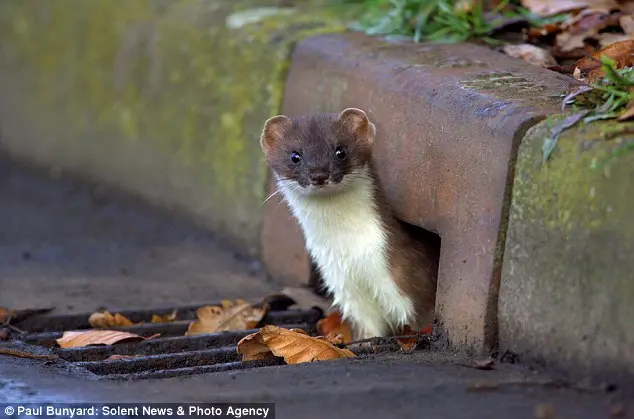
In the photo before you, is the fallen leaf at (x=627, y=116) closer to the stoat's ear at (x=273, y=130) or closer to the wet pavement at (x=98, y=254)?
the stoat's ear at (x=273, y=130)

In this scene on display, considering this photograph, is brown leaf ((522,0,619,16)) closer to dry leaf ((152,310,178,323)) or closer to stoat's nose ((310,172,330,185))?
stoat's nose ((310,172,330,185))

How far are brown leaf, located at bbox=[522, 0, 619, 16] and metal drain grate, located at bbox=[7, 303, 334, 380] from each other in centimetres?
185

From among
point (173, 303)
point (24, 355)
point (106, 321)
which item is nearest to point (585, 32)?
point (173, 303)

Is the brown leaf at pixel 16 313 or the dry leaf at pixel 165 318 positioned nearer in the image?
the brown leaf at pixel 16 313

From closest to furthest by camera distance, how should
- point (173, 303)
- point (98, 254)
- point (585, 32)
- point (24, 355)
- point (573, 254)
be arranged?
point (573, 254)
point (24, 355)
point (585, 32)
point (173, 303)
point (98, 254)

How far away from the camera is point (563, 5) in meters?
5.57

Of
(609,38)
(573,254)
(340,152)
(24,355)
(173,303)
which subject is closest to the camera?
(573,254)

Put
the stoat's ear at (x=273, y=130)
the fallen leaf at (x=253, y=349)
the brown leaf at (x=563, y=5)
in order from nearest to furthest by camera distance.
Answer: the fallen leaf at (x=253, y=349) → the stoat's ear at (x=273, y=130) → the brown leaf at (x=563, y=5)

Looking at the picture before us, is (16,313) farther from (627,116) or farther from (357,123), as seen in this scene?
(627,116)

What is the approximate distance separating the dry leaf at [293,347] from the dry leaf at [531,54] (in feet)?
5.32

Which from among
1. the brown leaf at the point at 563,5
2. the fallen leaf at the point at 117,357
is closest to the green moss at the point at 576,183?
the fallen leaf at the point at 117,357

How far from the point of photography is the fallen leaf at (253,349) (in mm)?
4262

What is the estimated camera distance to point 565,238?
3471 mm

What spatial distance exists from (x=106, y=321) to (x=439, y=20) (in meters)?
2.16
